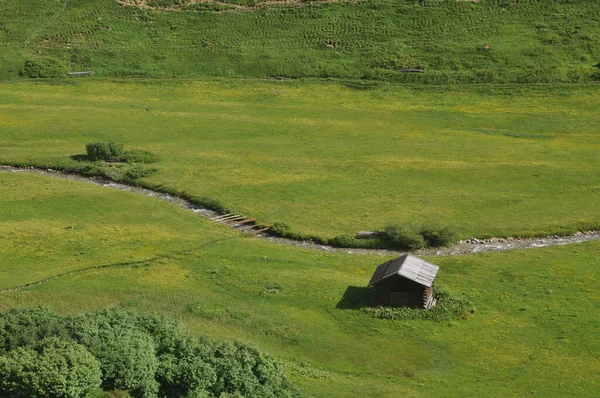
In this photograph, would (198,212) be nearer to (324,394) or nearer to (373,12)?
(324,394)

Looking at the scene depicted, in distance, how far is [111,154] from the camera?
9869 cm

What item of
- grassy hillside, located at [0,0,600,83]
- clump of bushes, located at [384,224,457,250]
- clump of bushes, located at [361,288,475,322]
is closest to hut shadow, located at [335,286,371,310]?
clump of bushes, located at [361,288,475,322]

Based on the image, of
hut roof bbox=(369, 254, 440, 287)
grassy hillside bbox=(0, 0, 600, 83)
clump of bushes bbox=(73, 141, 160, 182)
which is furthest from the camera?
grassy hillside bbox=(0, 0, 600, 83)

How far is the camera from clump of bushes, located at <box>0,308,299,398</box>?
4634 centimetres

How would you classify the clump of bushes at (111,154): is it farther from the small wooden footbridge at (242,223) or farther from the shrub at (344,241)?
the shrub at (344,241)

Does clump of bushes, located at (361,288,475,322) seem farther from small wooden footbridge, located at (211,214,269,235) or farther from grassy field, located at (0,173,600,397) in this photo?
small wooden footbridge, located at (211,214,269,235)

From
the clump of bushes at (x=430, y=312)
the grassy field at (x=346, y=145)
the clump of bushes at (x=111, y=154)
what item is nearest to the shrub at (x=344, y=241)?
the grassy field at (x=346, y=145)

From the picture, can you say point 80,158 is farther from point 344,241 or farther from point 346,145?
point 344,241

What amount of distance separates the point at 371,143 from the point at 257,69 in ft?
97.0

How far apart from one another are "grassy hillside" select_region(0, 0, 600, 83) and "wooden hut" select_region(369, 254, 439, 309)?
63.5 m

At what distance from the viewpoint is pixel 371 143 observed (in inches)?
4208

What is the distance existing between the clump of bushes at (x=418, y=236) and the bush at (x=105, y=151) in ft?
107

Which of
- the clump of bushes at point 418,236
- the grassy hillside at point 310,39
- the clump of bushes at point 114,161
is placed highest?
the grassy hillside at point 310,39

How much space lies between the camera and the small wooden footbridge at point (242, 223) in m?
83.3
